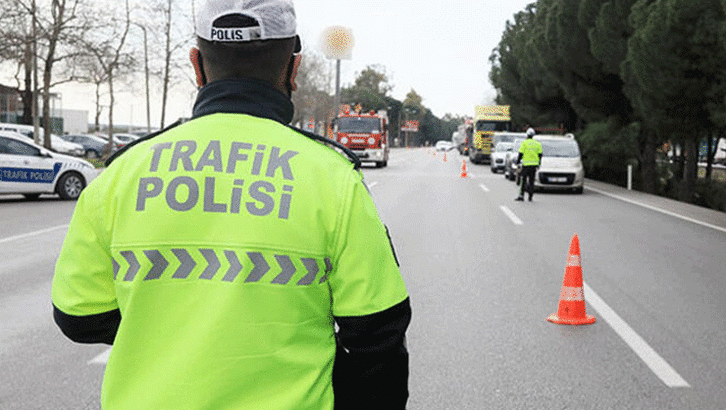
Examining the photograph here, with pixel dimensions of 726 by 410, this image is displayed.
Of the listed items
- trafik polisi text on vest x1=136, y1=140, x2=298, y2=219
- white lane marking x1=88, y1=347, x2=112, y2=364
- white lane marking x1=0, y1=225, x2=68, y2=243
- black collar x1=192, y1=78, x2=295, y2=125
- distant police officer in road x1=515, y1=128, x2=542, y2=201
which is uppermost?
black collar x1=192, y1=78, x2=295, y2=125

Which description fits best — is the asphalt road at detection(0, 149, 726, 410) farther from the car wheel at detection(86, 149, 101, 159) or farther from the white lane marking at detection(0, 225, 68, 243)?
the car wheel at detection(86, 149, 101, 159)

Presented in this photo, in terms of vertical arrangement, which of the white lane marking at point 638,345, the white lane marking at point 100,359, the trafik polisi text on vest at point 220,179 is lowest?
the white lane marking at point 100,359

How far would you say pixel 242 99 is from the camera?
78.2 inches

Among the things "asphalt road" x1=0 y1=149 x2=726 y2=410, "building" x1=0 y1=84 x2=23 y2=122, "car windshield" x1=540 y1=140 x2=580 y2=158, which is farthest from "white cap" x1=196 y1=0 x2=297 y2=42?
"building" x1=0 y1=84 x2=23 y2=122

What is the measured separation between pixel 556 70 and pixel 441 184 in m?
14.1

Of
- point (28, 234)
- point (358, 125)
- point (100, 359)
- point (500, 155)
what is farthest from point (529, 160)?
point (358, 125)

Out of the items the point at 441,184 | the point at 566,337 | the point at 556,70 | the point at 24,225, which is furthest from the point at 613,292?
the point at 556,70

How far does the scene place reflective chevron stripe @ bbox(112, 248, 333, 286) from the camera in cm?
178

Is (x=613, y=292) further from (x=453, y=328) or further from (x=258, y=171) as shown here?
(x=258, y=171)

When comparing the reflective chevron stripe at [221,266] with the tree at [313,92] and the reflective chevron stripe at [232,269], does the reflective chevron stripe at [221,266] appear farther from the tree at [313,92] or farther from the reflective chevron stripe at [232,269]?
the tree at [313,92]

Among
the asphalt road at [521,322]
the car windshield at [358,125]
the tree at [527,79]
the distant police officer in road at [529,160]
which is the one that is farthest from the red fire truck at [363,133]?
the asphalt road at [521,322]

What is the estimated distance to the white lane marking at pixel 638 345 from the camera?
577 cm

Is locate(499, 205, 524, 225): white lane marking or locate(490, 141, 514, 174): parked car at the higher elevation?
locate(490, 141, 514, 174): parked car

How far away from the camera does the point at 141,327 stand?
72.3 inches
